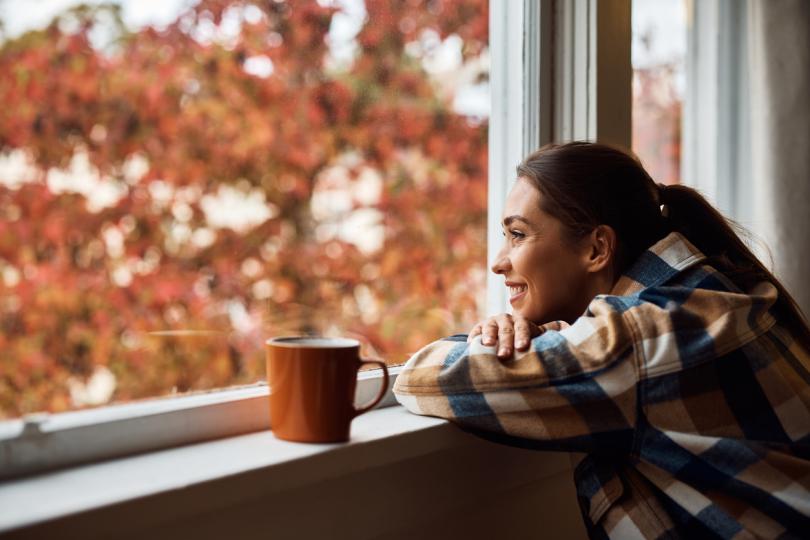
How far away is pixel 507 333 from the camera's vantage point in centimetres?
101

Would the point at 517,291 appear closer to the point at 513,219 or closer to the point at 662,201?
the point at 513,219

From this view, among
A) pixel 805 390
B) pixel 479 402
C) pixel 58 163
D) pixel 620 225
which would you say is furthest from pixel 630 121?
pixel 58 163

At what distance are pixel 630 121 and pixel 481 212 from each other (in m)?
0.32

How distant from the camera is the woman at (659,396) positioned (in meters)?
0.93

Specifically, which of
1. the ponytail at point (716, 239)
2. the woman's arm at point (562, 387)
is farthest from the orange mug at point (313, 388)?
the ponytail at point (716, 239)

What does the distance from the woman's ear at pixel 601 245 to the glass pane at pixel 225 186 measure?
0.38m

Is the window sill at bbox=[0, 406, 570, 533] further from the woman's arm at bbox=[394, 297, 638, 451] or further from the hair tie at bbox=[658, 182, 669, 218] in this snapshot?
the hair tie at bbox=[658, 182, 669, 218]

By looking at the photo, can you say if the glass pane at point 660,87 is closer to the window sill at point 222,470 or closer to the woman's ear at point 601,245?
the woman's ear at point 601,245

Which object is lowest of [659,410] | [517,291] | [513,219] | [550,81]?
[659,410]

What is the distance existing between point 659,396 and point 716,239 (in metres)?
0.35

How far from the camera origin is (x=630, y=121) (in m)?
1.46

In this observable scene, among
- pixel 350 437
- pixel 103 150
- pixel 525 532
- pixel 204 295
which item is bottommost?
pixel 525 532

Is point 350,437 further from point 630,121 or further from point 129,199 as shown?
point 630,121

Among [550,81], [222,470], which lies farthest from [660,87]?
[222,470]
